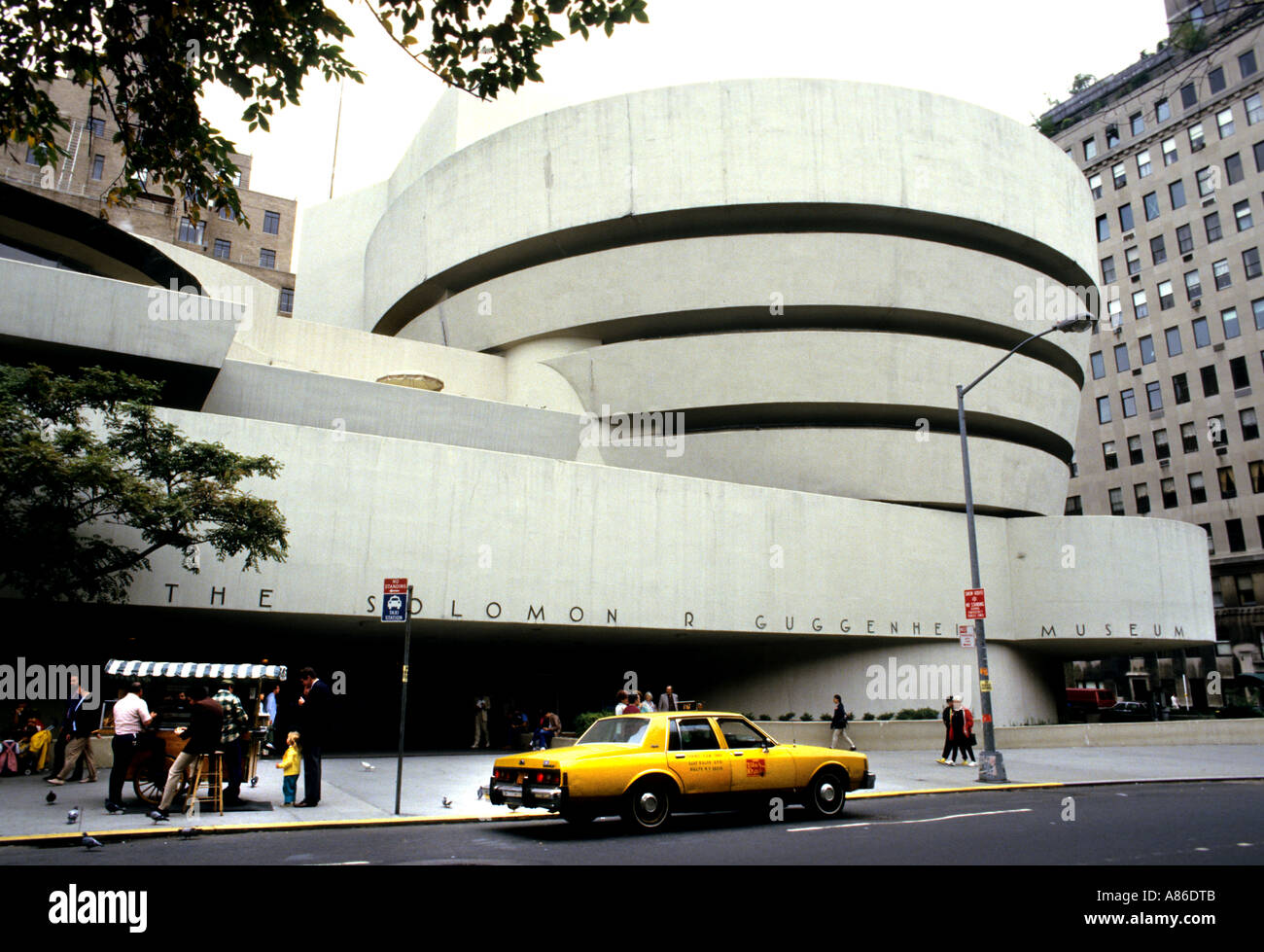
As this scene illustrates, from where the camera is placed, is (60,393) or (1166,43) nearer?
(1166,43)

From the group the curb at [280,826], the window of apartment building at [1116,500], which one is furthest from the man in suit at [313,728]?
the window of apartment building at [1116,500]

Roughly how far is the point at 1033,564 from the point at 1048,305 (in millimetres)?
10467

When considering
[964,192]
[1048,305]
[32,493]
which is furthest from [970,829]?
[1048,305]

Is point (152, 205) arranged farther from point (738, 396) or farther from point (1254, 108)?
point (1254, 108)

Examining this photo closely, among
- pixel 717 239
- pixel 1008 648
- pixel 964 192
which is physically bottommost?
pixel 1008 648

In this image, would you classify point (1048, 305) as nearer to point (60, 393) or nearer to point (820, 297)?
point (820, 297)

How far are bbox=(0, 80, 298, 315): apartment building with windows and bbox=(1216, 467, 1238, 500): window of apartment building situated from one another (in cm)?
6121

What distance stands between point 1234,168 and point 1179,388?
14.2 m

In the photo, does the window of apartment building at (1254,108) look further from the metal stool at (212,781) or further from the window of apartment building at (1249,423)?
the metal stool at (212,781)

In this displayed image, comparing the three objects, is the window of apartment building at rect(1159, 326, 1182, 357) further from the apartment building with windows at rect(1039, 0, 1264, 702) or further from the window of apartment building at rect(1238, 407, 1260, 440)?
the window of apartment building at rect(1238, 407, 1260, 440)

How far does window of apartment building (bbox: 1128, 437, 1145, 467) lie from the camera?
2502 inches

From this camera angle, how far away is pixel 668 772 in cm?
1113

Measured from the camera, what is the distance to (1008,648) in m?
33.4
